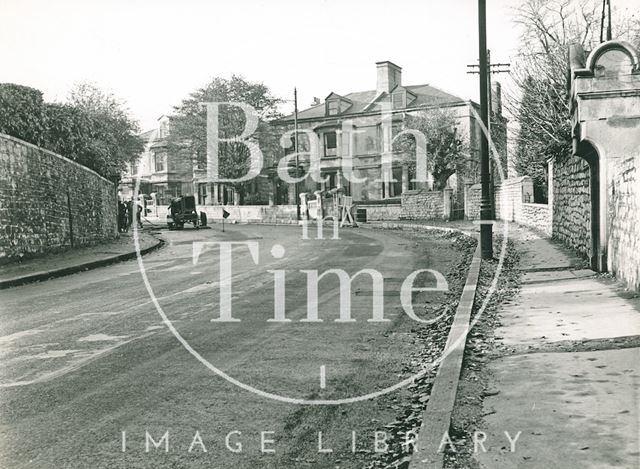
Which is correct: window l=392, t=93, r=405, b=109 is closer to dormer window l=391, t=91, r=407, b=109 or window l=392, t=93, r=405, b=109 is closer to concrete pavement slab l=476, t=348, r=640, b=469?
dormer window l=391, t=91, r=407, b=109

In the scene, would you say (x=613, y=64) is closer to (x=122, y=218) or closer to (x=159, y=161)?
(x=122, y=218)

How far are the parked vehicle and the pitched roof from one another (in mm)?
20489

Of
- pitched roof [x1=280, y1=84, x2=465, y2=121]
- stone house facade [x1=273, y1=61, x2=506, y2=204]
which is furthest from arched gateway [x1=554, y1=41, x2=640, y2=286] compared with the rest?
pitched roof [x1=280, y1=84, x2=465, y2=121]

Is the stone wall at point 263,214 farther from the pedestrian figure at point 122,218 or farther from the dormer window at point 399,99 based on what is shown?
the pedestrian figure at point 122,218

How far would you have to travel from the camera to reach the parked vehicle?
1387 inches

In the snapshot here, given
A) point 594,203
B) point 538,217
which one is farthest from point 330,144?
point 594,203

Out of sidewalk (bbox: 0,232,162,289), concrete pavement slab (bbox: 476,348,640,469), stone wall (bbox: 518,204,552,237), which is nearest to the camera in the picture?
concrete pavement slab (bbox: 476,348,640,469)

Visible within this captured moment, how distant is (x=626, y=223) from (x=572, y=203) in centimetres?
549

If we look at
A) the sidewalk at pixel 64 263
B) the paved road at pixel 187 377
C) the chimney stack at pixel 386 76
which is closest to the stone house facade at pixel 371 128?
the chimney stack at pixel 386 76

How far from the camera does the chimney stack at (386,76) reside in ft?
167

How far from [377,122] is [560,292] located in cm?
4325

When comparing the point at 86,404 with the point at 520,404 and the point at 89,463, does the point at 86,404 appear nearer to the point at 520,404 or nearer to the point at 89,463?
the point at 89,463

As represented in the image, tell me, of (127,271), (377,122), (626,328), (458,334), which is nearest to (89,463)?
(458,334)

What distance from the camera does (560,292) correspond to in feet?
28.0
